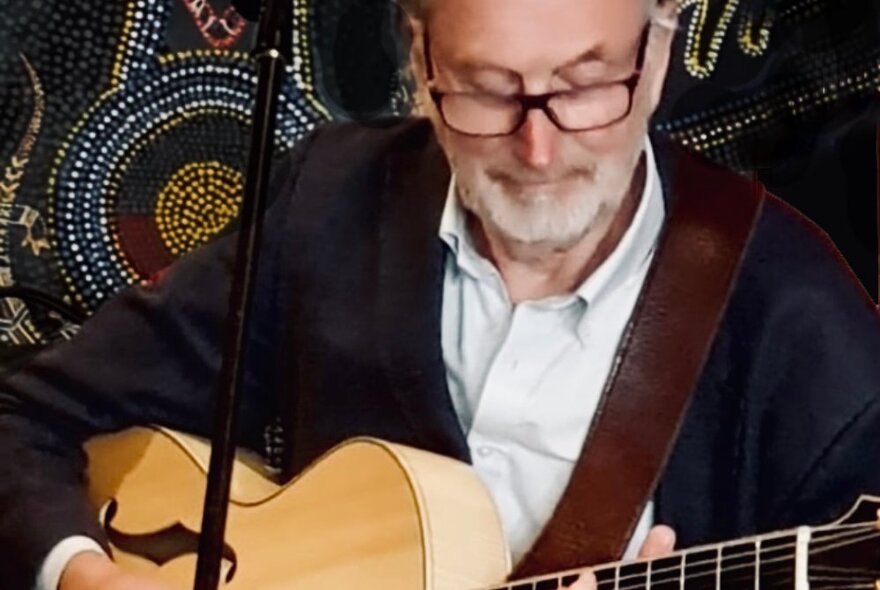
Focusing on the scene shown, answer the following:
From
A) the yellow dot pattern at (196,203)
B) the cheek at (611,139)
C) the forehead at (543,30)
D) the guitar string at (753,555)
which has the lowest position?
the guitar string at (753,555)

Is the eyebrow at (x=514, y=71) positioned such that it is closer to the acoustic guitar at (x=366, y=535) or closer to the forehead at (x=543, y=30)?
the forehead at (x=543, y=30)

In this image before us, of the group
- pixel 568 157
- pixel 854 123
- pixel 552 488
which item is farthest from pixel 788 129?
pixel 552 488

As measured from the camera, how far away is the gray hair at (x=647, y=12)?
1062mm

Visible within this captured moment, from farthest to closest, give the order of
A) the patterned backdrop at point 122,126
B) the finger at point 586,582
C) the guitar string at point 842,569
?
the patterned backdrop at point 122,126, the finger at point 586,582, the guitar string at point 842,569

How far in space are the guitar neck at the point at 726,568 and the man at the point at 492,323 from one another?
3 cm

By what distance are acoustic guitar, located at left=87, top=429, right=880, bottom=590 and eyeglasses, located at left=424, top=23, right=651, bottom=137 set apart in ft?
0.75

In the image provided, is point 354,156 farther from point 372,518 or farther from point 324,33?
Answer: point 372,518

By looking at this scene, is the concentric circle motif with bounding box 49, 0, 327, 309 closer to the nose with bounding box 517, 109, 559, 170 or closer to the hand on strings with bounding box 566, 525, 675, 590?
the nose with bounding box 517, 109, 559, 170

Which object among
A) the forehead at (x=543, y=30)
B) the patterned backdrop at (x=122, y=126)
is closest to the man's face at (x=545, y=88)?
the forehead at (x=543, y=30)

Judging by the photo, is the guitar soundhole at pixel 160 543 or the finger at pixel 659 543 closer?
the finger at pixel 659 543

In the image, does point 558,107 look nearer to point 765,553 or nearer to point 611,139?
point 611,139

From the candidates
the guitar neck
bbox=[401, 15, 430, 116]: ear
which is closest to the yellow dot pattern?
bbox=[401, 15, 430, 116]: ear

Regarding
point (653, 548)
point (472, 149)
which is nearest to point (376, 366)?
point (472, 149)

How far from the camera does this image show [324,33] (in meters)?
1.32
